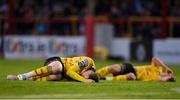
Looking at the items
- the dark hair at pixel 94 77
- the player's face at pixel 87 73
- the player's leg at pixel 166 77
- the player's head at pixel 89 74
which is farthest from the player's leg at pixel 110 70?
the player's face at pixel 87 73

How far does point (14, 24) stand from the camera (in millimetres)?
34125

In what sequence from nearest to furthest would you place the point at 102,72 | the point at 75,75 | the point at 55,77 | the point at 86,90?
the point at 86,90, the point at 75,75, the point at 55,77, the point at 102,72

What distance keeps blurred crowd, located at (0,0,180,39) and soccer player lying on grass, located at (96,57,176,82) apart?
1501 centimetres

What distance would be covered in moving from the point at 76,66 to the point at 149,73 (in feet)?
7.58

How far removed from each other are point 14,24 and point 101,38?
421 cm

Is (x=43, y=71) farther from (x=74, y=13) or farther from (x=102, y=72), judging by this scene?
(x=74, y=13)

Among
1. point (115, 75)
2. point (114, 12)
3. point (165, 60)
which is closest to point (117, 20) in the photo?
point (114, 12)

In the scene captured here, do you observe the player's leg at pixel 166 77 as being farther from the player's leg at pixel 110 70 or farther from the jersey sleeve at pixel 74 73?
the jersey sleeve at pixel 74 73

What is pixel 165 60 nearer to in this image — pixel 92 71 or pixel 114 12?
pixel 114 12

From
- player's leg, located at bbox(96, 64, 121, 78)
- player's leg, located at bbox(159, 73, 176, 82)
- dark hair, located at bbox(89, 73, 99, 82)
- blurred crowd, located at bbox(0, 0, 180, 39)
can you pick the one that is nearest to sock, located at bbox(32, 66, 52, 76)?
dark hair, located at bbox(89, 73, 99, 82)

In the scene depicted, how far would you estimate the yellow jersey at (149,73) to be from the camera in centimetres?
1628

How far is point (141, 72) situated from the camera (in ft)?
53.9

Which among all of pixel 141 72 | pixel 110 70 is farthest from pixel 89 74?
pixel 141 72

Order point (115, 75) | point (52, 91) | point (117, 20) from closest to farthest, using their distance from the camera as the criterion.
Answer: point (52, 91) → point (115, 75) → point (117, 20)
